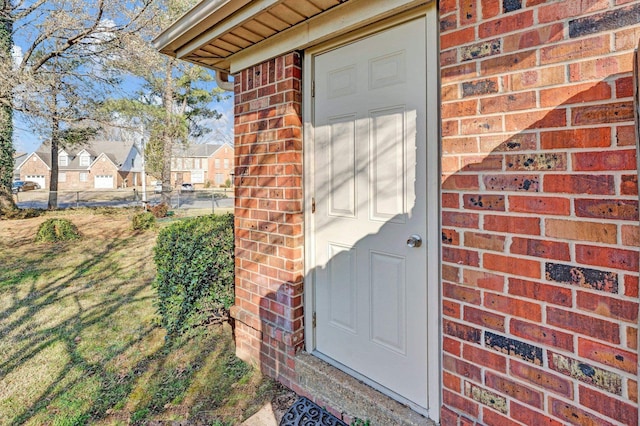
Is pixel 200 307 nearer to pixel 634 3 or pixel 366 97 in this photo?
pixel 366 97

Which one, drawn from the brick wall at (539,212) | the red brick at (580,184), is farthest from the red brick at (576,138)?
the red brick at (580,184)

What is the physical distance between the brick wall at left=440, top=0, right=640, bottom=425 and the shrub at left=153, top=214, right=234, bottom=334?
209 centimetres

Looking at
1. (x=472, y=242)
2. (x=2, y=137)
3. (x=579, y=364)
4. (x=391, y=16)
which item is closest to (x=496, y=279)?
(x=472, y=242)

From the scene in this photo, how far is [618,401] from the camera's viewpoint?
116 centimetres

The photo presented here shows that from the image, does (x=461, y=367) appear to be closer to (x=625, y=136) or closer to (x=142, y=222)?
(x=625, y=136)

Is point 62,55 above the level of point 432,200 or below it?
above

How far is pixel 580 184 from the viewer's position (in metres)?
1.21

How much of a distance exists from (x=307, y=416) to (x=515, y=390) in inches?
47.9

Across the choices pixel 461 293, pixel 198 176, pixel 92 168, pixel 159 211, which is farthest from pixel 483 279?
pixel 198 176

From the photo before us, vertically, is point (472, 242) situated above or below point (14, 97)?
below

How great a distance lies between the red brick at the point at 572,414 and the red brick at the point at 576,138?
94 centimetres

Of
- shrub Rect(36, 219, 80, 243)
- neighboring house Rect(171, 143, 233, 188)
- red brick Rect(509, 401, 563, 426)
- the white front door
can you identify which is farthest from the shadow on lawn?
neighboring house Rect(171, 143, 233, 188)

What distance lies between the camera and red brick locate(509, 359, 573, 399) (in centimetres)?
126

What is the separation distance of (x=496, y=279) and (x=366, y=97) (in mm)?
1200
